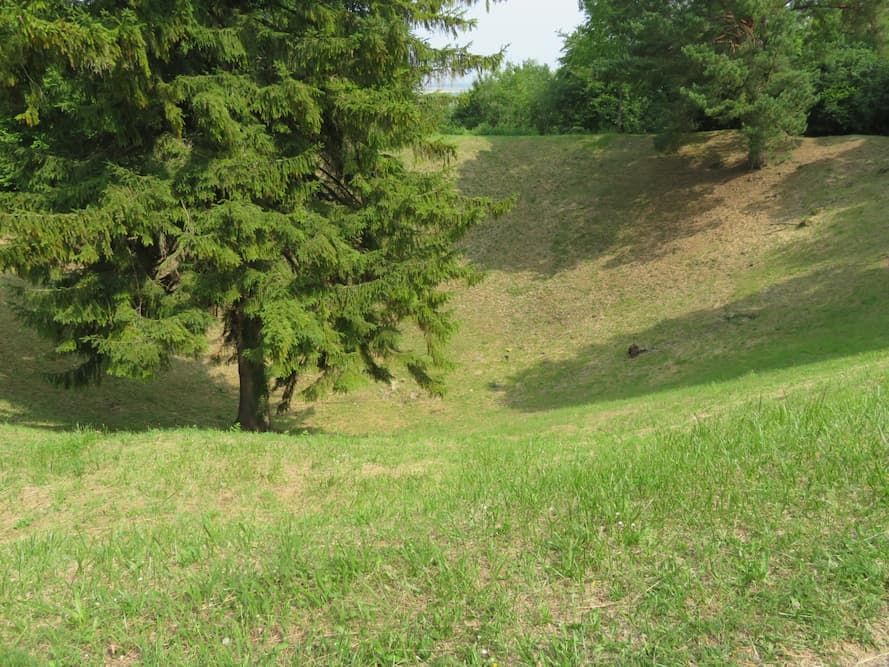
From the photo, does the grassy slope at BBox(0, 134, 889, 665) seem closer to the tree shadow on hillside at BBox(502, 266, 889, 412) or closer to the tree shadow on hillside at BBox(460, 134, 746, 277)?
the tree shadow on hillside at BBox(502, 266, 889, 412)

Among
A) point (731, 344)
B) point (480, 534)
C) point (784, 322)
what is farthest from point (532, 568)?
point (784, 322)

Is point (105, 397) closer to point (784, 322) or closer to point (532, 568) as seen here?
point (532, 568)

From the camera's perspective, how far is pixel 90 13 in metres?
8.95

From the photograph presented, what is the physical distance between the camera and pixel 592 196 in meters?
26.6

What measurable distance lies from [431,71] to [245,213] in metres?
4.37

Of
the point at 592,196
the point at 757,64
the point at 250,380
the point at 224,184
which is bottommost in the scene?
the point at 250,380

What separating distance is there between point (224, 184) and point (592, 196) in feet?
66.9

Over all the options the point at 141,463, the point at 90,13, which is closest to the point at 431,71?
the point at 90,13

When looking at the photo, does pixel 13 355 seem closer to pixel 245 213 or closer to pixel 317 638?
pixel 245 213

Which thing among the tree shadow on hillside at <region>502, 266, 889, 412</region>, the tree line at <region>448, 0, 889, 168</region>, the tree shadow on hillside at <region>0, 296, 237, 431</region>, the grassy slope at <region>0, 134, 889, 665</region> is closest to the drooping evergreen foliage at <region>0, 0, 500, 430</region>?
the grassy slope at <region>0, 134, 889, 665</region>

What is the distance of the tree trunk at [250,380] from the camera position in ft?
34.5

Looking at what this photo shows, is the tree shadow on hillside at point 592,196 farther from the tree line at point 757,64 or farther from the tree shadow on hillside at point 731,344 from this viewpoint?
the tree shadow on hillside at point 731,344

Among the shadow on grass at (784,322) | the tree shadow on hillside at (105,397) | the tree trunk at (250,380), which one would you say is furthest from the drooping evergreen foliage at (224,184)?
the shadow on grass at (784,322)

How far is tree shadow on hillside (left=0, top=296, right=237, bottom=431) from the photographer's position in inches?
475
